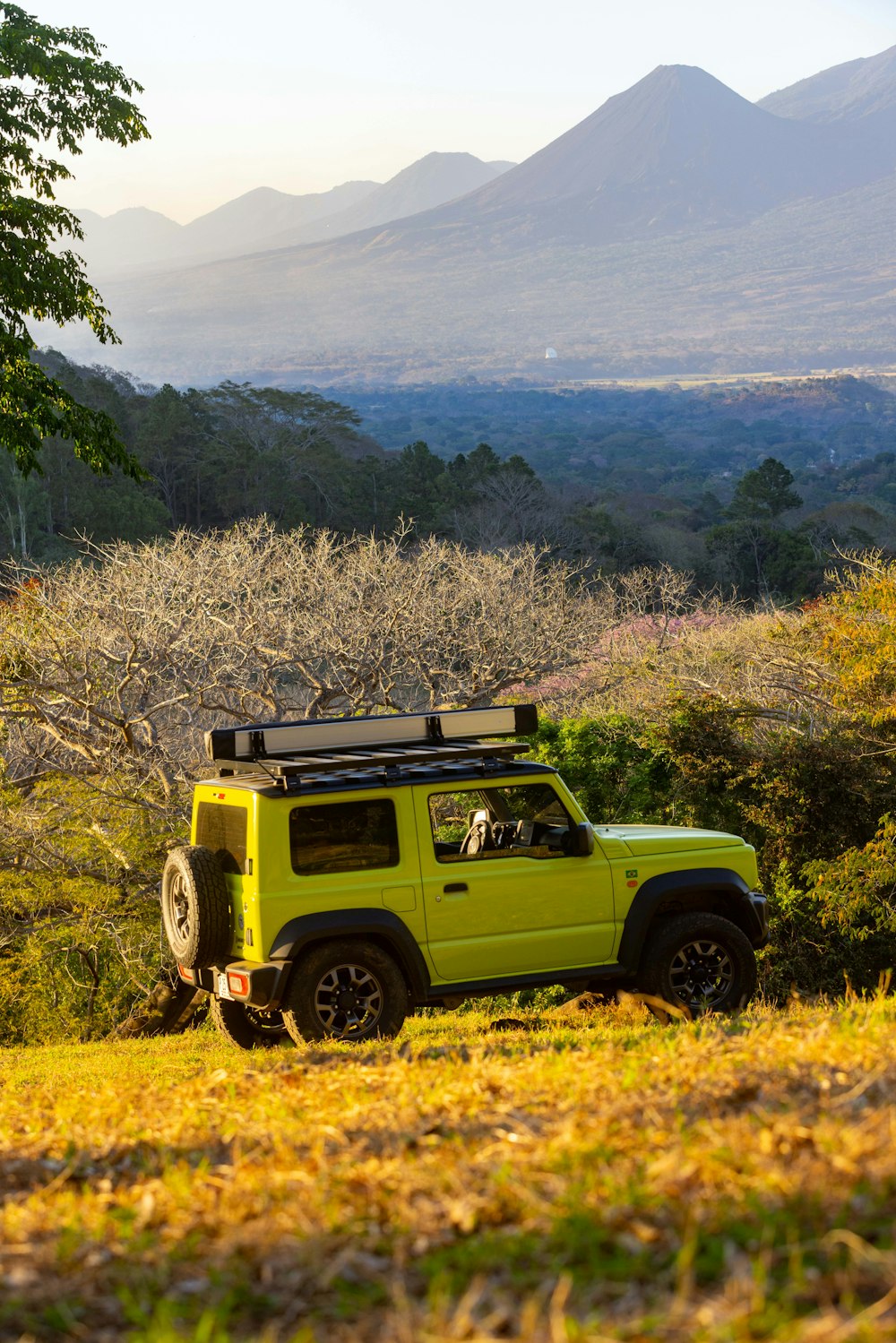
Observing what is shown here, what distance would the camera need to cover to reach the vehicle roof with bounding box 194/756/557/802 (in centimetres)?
845

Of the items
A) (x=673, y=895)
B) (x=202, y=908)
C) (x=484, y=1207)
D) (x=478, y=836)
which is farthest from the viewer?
(x=478, y=836)

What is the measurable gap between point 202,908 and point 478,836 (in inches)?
82.9

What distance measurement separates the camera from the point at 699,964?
30.7 feet

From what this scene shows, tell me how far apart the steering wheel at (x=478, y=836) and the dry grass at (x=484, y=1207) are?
327 cm

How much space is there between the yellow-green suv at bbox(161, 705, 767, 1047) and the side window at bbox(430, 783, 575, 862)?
0.01 metres

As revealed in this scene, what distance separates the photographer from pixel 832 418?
18388 cm

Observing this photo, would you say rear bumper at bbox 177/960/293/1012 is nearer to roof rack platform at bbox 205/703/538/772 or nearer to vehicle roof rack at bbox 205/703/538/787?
vehicle roof rack at bbox 205/703/538/787

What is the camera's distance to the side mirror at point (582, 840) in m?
8.97

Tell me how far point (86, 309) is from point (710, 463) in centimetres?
12803

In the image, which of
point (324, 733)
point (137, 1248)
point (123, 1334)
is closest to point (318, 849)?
point (324, 733)

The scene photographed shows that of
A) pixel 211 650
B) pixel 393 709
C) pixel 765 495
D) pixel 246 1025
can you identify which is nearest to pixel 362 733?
pixel 246 1025

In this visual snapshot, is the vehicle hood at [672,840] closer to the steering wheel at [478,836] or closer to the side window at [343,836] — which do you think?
the steering wheel at [478,836]

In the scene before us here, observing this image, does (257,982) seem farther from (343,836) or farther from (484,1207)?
(484,1207)

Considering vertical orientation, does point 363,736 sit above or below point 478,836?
above
